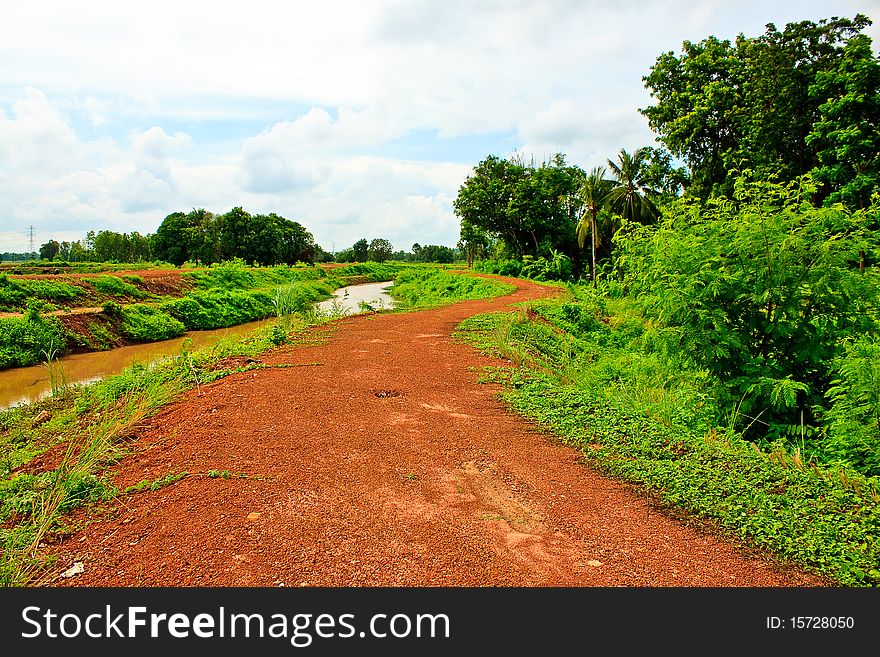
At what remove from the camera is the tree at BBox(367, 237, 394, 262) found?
3376 inches

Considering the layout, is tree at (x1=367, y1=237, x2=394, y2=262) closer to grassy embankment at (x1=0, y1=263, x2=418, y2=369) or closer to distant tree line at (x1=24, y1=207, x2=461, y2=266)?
distant tree line at (x1=24, y1=207, x2=461, y2=266)

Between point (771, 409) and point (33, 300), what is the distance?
17.9m

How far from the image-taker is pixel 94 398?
7793 millimetres

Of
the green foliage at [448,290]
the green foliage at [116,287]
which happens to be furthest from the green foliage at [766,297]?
the green foliage at [116,287]

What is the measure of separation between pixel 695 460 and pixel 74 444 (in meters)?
5.67

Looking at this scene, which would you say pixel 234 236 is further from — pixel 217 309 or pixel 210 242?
pixel 217 309

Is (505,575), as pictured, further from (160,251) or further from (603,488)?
(160,251)

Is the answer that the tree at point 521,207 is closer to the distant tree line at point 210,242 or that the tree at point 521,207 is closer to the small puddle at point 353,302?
the small puddle at point 353,302

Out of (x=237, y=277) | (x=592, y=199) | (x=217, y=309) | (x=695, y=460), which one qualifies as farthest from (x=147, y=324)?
(x=592, y=199)

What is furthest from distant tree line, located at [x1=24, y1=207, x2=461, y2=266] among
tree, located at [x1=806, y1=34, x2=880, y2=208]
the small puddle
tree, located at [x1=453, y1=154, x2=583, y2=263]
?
tree, located at [x1=806, y1=34, x2=880, y2=208]

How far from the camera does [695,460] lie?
15.6ft

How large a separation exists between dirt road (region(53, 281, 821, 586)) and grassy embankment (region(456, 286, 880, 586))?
0.26m

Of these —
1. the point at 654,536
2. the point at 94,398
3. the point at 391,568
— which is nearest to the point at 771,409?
the point at 654,536

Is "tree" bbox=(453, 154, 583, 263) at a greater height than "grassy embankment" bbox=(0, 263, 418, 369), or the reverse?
"tree" bbox=(453, 154, 583, 263)
